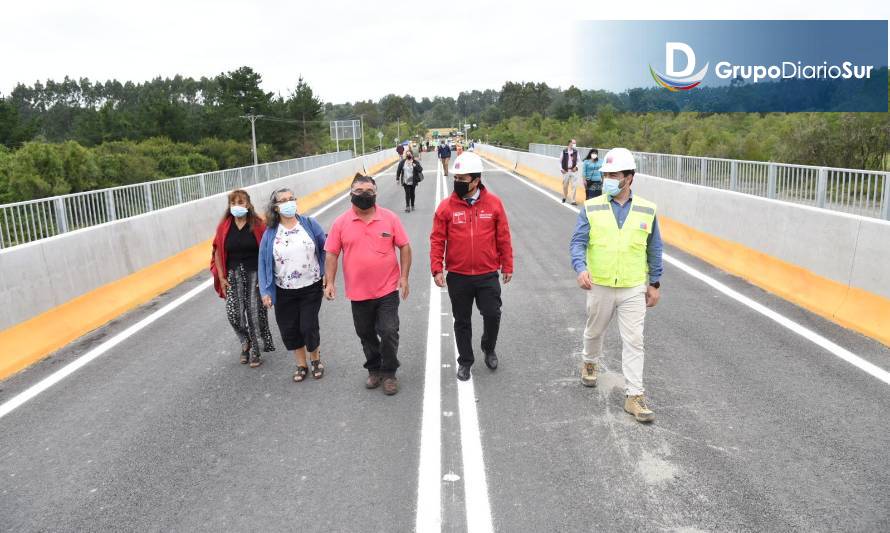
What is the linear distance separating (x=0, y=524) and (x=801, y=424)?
495cm

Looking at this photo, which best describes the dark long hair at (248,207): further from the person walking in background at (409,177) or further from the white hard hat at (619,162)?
the person walking in background at (409,177)

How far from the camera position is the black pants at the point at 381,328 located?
18.4 feet

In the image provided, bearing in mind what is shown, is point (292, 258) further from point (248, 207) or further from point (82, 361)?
point (82, 361)

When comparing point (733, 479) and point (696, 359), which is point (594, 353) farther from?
point (733, 479)

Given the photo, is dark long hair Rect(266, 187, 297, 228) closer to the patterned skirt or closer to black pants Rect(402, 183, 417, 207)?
the patterned skirt

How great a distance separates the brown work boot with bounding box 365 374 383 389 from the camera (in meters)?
5.73

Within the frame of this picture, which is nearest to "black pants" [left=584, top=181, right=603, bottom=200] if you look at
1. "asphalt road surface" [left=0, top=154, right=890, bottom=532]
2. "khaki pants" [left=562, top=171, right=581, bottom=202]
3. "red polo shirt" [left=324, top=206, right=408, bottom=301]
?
"khaki pants" [left=562, top=171, right=581, bottom=202]

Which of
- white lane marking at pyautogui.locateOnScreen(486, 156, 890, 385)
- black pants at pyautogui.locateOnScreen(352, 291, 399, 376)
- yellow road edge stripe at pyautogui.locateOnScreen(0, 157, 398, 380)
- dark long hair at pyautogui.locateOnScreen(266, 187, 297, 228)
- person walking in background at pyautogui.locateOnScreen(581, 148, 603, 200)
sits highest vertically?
dark long hair at pyautogui.locateOnScreen(266, 187, 297, 228)

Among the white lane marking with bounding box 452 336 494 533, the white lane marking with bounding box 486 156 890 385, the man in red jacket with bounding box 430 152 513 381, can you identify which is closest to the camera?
the white lane marking with bounding box 452 336 494 533

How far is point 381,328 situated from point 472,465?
1.66 m

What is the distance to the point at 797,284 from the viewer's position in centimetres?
819

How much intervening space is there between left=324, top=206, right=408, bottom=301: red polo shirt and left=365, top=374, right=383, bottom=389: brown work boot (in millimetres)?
672

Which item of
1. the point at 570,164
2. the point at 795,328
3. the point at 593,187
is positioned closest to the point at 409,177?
the point at 570,164

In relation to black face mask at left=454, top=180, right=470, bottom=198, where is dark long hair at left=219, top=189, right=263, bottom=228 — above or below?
below
